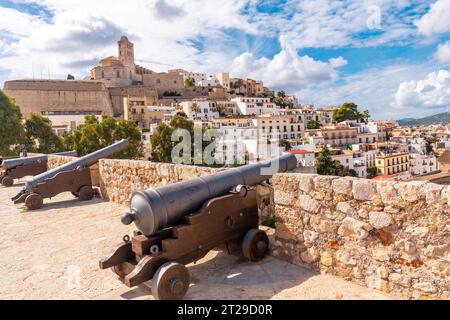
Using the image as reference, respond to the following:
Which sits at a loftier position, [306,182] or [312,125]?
[312,125]

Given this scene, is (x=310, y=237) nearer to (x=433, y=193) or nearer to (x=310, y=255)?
(x=310, y=255)

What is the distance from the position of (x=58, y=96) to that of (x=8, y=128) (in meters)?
56.8

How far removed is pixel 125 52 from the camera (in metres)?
97.5

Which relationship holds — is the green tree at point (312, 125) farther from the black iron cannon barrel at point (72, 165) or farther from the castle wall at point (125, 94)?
the black iron cannon barrel at point (72, 165)

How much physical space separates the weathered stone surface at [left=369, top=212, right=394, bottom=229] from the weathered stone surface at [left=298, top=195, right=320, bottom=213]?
55cm

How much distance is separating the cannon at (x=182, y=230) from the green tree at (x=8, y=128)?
24.0 metres

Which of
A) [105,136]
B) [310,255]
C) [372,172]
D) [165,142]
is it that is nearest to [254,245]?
[310,255]

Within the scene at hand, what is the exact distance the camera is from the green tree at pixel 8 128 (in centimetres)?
2397

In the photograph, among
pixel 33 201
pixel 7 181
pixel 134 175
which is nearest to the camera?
pixel 134 175

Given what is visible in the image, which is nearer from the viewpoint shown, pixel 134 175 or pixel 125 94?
pixel 134 175

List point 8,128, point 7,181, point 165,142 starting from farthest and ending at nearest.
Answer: point 165,142
point 8,128
point 7,181

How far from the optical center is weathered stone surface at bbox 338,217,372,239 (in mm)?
3229
